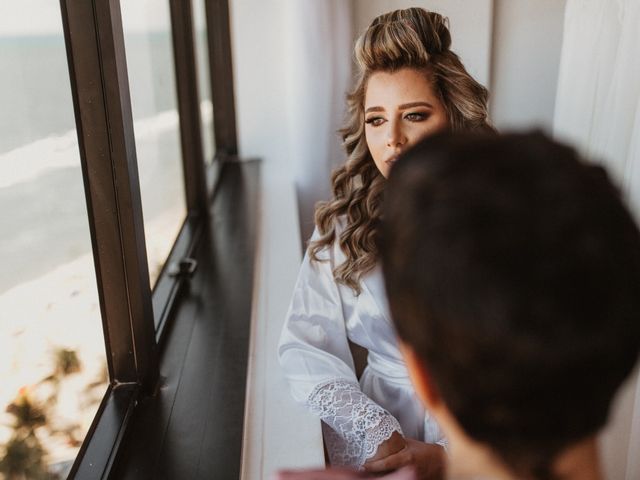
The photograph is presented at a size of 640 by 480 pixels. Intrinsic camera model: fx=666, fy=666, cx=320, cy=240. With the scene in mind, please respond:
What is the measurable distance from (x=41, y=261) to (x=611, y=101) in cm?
125

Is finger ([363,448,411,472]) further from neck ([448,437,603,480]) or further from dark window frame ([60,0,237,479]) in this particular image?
neck ([448,437,603,480])

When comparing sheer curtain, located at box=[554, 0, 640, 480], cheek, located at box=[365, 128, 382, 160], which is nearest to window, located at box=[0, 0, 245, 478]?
cheek, located at box=[365, 128, 382, 160]

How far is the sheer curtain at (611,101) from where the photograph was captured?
1.34m

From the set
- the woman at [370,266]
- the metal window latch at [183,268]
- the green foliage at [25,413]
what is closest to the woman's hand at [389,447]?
the woman at [370,266]

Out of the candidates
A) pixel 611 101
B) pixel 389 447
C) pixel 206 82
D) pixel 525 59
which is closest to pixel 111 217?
pixel 389 447

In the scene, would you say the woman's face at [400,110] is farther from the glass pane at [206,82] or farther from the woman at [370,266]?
the glass pane at [206,82]

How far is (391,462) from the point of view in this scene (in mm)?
1104

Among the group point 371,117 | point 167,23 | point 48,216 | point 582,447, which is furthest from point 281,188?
point 582,447

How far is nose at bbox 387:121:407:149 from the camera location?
1.20m

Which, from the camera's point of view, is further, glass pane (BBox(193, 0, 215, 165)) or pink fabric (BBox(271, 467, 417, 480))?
glass pane (BBox(193, 0, 215, 165))

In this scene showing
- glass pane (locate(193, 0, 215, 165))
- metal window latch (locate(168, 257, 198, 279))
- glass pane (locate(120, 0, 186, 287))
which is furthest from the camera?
glass pane (locate(193, 0, 215, 165))

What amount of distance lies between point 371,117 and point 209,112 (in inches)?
72.9

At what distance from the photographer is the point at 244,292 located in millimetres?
1730

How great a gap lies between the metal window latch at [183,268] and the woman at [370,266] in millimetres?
537
